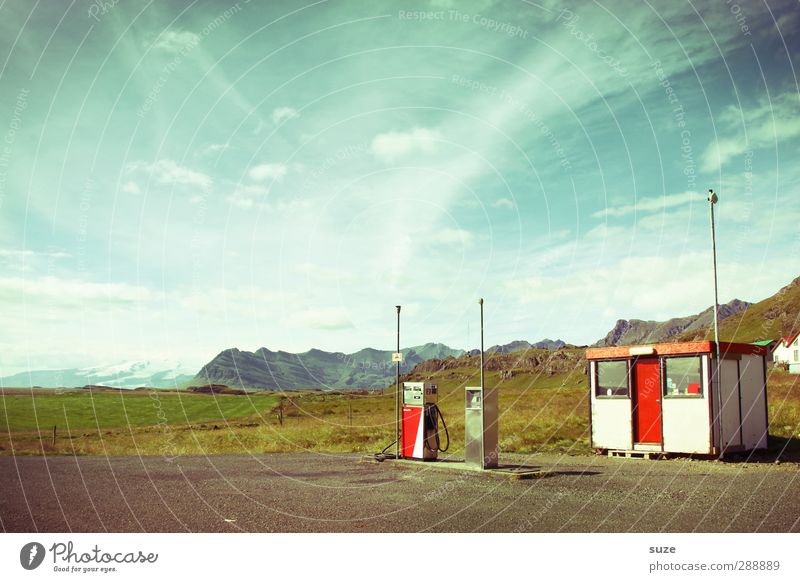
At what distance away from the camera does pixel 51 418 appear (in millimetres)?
102750

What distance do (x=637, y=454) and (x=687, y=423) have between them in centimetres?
207

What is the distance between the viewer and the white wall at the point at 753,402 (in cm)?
2216

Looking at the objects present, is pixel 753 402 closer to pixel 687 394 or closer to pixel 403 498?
pixel 687 394

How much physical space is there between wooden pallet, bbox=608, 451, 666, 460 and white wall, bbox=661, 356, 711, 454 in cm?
40

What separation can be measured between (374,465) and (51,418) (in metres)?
98.6

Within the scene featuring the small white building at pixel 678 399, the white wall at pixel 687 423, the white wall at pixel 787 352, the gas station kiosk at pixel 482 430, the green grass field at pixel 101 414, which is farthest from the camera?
the white wall at pixel 787 352

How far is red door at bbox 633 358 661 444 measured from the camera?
2167 cm

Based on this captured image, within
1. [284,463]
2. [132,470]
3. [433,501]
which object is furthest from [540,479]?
[132,470]

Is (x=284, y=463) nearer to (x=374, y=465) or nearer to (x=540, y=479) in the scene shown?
(x=374, y=465)

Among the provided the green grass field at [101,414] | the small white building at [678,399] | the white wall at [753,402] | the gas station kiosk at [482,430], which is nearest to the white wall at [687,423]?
the small white building at [678,399]

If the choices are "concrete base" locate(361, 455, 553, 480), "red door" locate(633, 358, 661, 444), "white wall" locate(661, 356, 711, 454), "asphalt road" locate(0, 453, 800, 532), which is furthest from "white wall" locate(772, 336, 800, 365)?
"asphalt road" locate(0, 453, 800, 532)

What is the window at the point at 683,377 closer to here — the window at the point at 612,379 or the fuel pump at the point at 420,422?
the window at the point at 612,379

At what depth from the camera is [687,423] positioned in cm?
2088

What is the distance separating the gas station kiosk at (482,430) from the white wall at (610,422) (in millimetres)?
5919
